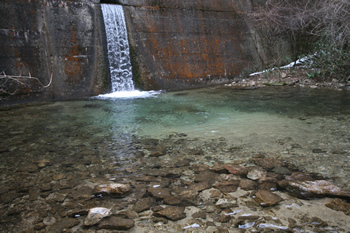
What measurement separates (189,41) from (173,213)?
706 cm

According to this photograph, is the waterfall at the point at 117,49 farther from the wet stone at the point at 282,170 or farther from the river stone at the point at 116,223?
the river stone at the point at 116,223

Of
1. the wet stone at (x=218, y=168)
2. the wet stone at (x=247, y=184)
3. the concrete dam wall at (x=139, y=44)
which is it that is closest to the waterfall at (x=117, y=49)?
the concrete dam wall at (x=139, y=44)

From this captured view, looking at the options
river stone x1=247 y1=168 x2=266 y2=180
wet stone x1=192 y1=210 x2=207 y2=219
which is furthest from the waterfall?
wet stone x1=192 y1=210 x2=207 y2=219

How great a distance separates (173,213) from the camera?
1757 mm

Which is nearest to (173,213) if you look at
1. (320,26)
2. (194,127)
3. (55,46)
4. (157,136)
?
(157,136)

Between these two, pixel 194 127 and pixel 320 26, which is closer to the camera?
pixel 194 127

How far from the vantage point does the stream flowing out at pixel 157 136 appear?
2385mm

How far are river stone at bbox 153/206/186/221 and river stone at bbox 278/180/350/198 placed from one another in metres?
0.81

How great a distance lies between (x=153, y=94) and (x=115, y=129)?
3.20 meters

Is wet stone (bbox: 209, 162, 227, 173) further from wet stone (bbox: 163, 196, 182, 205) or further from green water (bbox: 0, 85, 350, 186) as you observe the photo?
wet stone (bbox: 163, 196, 182, 205)

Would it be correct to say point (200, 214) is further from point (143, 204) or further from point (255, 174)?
point (255, 174)

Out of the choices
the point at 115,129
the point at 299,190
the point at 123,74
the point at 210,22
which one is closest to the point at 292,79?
the point at 210,22

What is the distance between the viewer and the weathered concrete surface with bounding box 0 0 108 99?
5930 mm

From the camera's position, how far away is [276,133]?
3.33 metres
